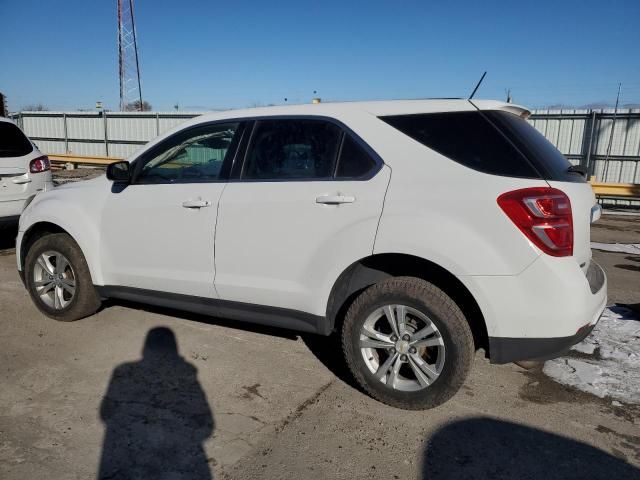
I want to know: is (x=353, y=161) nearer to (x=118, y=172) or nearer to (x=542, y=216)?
(x=542, y=216)

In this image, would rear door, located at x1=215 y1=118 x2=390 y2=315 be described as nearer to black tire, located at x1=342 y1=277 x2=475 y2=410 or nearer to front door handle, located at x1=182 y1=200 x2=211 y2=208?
front door handle, located at x1=182 y1=200 x2=211 y2=208

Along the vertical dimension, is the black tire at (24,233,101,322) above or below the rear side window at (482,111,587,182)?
below

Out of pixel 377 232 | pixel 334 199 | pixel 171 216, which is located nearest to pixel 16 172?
pixel 171 216

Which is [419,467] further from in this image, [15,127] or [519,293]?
[15,127]

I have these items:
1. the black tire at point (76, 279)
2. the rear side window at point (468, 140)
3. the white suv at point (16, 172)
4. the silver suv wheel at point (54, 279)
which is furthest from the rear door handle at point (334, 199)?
the white suv at point (16, 172)

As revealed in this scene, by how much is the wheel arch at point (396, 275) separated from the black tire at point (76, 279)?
224 cm

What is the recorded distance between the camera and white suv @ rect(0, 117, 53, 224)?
627 centimetres

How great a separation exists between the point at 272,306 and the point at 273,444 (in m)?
0.92

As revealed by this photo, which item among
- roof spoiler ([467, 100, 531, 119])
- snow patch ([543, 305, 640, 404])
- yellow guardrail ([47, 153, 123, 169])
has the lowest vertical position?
snow patch ([543, 305, 640, 404])

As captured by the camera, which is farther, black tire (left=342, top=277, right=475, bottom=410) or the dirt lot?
black tire (left=342, top=277, right=475, bottom=410)

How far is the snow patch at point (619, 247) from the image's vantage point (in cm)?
768

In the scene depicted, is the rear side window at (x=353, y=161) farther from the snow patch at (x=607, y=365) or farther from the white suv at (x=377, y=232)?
the snow patch at (x=607, y=365)

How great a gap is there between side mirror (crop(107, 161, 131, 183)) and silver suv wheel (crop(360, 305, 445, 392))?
2.18m

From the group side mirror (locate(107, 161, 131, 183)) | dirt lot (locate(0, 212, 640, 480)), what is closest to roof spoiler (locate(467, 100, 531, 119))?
dirt lot (locate(0, 212, 640, 480))
